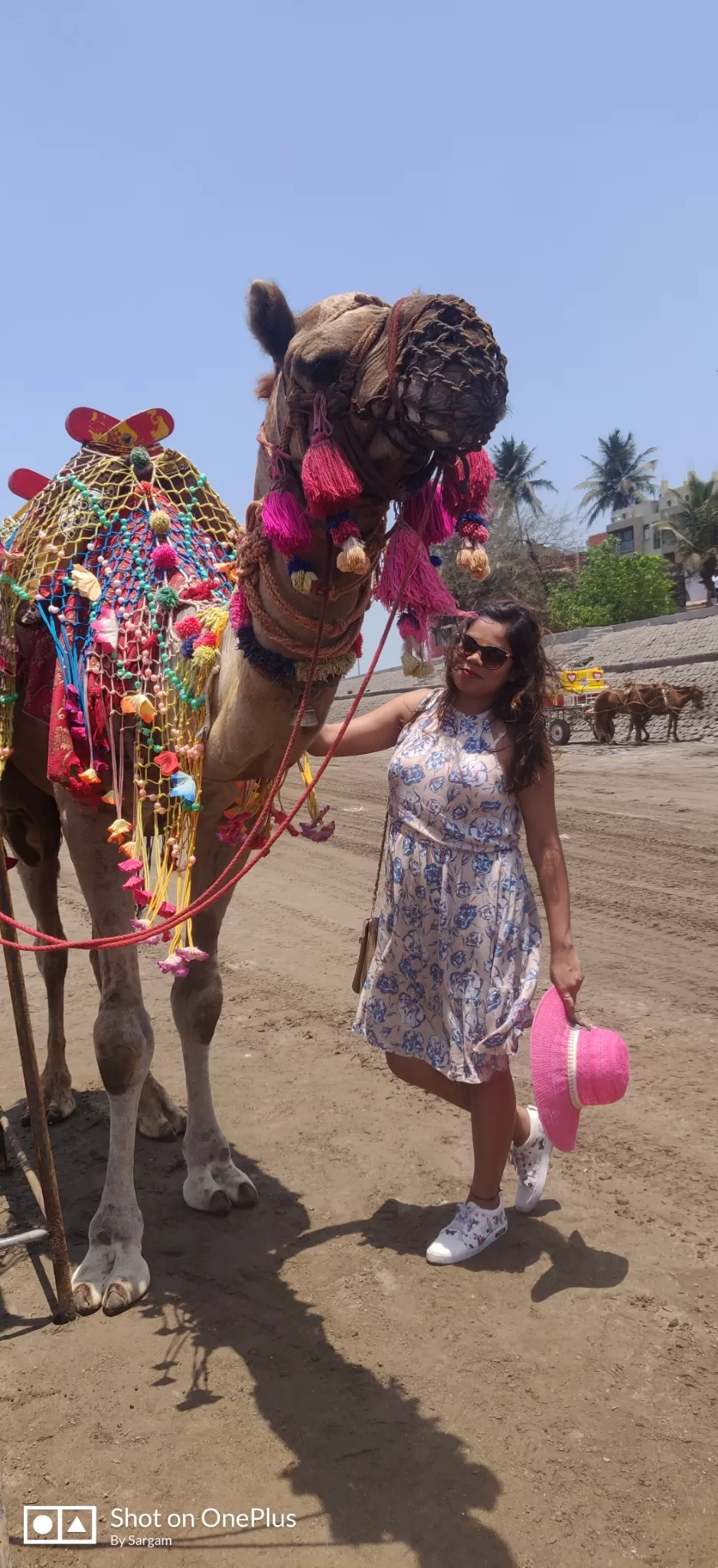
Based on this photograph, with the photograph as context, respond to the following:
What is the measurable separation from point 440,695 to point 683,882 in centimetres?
522

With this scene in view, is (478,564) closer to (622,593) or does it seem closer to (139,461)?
(139,461)

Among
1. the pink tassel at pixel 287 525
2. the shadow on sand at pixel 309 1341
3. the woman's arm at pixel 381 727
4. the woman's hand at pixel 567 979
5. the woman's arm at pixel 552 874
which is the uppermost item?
the pink tassel at pixel 287 525

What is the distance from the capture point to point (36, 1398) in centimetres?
281

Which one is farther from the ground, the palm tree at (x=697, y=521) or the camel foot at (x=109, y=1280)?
the palm tree at (x=697, y=521)

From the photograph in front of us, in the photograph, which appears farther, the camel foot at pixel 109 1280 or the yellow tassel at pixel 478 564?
the camel foot at pixel 109 1280

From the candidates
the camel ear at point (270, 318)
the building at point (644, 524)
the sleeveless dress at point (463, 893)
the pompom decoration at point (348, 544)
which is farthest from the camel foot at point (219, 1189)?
the building at point (644, 524)

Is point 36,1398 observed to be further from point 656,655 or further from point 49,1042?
point 656,655

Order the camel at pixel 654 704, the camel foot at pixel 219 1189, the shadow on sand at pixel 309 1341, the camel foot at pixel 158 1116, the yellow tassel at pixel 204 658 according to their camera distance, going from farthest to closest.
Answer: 1. the camel at pixel 654 704
2. the camel foot at pixel 158 1116
3. the camel foot at pixel 219 1189
4. the yellow tassel at pixel 204 658
5. the shadow on sand at pixel 309 1341

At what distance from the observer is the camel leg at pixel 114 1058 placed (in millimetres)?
3297

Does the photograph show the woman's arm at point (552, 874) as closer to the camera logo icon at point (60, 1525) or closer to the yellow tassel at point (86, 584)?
the yellow tassel at point (86, 584)

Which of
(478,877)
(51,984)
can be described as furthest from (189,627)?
(51,984)

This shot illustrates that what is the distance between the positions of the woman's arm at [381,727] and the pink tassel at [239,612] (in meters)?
0.76

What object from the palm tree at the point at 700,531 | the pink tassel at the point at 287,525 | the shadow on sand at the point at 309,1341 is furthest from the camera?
the palm tree at the point at 700,531

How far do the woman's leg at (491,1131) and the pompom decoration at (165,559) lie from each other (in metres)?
1.83
